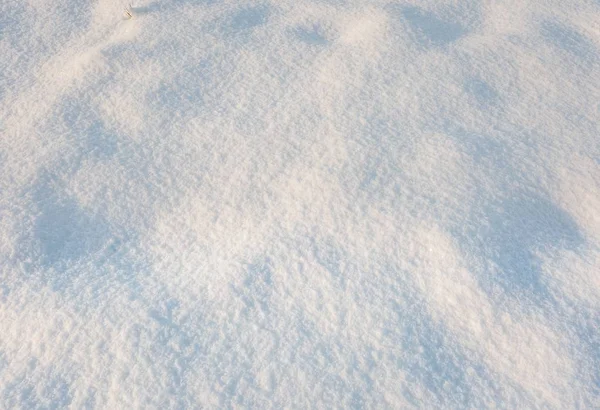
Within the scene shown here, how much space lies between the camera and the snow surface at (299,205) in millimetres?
748

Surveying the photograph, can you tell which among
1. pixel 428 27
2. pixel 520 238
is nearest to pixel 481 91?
pixel 428 27

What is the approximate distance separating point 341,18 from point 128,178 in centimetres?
75

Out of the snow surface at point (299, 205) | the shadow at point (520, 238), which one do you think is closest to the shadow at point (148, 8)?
the snow surface at point (299, 205)

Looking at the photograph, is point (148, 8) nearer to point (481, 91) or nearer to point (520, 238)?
point (481, 91)

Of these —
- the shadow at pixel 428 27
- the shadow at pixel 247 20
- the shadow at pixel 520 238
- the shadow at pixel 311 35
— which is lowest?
the shadow at pixel 520 238

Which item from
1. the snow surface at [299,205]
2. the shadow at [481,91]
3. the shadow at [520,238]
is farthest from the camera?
the shadow at [481,91]

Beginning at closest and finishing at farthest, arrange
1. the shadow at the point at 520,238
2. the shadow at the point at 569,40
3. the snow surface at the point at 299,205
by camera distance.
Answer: the snow surface at the point at 299,205 < the shadow at the point at 520,238 < the shadow at the point at 569,40

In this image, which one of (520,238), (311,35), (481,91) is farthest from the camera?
(311,35)

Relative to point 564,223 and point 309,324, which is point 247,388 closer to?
point 309,324

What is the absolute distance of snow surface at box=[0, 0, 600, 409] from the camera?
748 mm

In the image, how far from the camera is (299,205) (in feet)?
3.11

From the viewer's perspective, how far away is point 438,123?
3.62 feet

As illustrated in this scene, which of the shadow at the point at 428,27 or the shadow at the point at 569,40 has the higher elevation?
the shadow at the point at 428,27

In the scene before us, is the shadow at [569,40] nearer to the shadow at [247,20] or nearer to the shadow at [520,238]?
the shadow at [520,238]
